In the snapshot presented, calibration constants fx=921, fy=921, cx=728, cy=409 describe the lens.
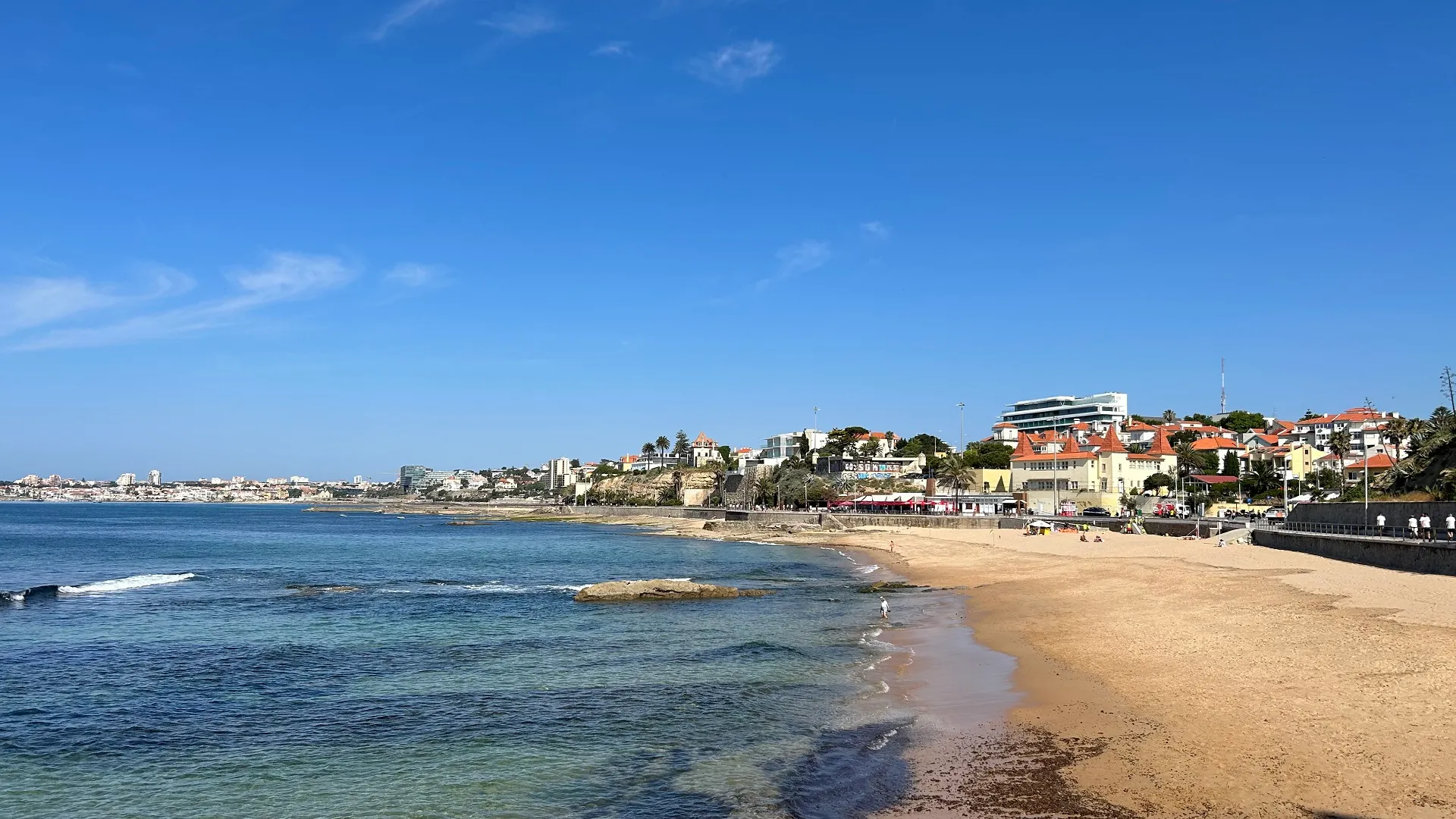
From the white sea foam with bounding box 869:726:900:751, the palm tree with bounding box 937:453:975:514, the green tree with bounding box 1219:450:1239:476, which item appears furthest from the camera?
the palm tree with bounding box 937:453:975:514

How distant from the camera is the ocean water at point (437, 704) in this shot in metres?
13.9

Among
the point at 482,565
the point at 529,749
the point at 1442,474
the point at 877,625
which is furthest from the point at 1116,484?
the point at 529,749

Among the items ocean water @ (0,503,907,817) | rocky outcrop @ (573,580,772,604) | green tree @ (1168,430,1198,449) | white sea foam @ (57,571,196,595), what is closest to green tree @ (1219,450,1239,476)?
green tree @ (1168,430,1198,449)

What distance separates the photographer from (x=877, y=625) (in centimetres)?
3045

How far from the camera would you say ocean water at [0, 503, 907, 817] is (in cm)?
1388

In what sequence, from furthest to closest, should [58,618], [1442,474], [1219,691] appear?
[1442,474]
[58,618]
[1219,691]

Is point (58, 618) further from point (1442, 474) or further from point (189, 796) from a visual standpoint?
point (1442, 474)

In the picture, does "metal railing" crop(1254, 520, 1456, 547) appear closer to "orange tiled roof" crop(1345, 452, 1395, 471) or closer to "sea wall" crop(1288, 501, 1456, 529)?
"sea wall" crop(1288, 501, 1456, 529)

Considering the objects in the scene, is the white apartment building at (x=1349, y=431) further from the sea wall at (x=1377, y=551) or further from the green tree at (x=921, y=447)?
the sea wall at (x=1377, y=551)

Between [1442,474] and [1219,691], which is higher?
[1442,474]

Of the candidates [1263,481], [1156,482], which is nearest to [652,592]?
[1156,482]

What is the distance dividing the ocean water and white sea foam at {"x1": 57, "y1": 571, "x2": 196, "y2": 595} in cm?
34

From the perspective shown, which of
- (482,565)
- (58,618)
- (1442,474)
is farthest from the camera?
(482,565)

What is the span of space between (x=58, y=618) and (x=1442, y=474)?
64215 millimetres
